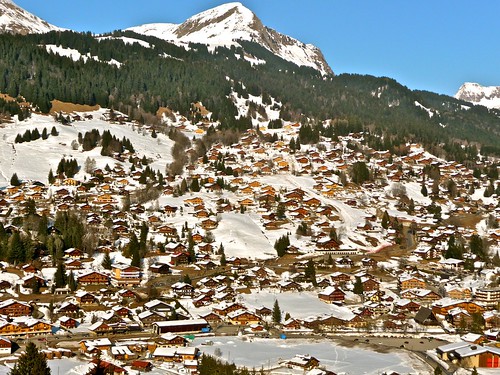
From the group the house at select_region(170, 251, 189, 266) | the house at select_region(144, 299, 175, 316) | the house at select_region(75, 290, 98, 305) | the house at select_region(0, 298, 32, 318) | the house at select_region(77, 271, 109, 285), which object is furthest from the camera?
the house at select_region(170, 251, 189, 266)

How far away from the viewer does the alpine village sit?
162 ft

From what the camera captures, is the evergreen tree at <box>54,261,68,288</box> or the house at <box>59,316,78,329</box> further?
the evergreen tree at <box>54,261,68,288</box>

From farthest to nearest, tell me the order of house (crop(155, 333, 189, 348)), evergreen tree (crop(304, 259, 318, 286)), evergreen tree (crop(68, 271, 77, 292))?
evergreen tree (crop(304, 259, 318, 286)) → evergreen tree (crop(68, 271, 77, 292)) → house (crop(155, 333, 189, 348))

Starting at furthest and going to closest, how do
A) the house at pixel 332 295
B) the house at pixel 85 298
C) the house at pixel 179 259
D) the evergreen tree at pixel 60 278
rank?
1. the house at pixel 179 259
2. the house at pixel 332 295
3. the evergreen tree at pixel 60 278
4. the house at pixel 85 298

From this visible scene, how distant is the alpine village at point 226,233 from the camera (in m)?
49.4

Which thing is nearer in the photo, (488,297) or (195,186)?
(488,297)

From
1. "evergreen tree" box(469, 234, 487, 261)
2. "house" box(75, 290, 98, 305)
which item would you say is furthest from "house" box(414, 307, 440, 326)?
"house" box(75, 290, 98, 305)

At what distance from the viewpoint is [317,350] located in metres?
48.5

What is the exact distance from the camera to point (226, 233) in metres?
84.9

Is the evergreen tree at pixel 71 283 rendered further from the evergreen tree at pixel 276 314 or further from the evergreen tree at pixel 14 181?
the evergreen tree at pixel 14 181

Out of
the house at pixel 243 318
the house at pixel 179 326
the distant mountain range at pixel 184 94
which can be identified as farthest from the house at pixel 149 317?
the distant mountain range at pixel 184 94

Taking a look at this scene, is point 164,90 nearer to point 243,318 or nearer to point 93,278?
point 93,278

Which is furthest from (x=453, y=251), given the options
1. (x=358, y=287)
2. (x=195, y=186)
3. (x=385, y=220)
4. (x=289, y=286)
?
(x=195, y=186)

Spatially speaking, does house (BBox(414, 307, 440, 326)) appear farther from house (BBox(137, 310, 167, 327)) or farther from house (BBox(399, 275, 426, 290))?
house (BBox(137, 310, 167, 327))
